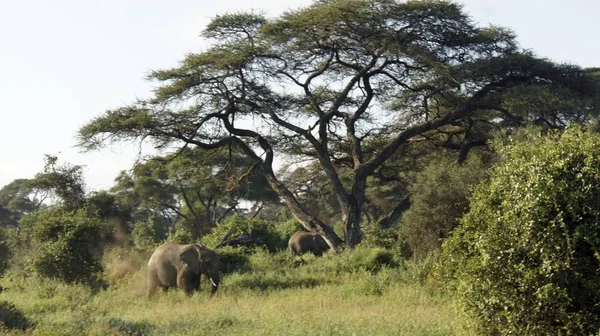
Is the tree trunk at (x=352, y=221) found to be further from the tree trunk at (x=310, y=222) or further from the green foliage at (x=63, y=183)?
the green foliage at (x=63, y=183)

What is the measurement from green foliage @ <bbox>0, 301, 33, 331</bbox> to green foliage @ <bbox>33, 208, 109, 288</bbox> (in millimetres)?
6234

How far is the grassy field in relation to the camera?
37.2 feet

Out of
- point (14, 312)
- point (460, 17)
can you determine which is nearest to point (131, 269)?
point (14, 312)

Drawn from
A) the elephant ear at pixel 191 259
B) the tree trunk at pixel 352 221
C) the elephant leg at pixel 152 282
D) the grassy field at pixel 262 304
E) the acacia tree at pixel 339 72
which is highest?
the acacia tree at pixel 339 72

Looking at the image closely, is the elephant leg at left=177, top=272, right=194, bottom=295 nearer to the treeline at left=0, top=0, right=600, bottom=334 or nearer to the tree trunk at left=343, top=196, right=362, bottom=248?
the treeline at left=0, top=0, right=600, bottom=334

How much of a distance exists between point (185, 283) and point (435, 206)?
22.3ft

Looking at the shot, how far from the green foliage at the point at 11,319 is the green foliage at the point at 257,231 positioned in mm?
14289

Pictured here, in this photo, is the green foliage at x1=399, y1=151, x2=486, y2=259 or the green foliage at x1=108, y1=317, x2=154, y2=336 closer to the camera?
the green foliage at x1=108, y1=317, x2=154, y2=336

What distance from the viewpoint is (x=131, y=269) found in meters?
21.8

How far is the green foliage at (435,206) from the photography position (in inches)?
772

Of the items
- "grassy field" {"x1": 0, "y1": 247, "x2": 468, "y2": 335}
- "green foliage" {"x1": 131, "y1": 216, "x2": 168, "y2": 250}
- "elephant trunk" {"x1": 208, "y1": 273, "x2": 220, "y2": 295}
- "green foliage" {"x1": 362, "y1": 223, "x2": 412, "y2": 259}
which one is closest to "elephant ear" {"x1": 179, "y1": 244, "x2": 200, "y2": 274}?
"elephant trunk" {"x1": 208, "y1": 273, "x2": 220, "y2": 295}

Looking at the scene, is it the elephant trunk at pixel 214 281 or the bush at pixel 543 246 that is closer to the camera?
the bush at pixel 543 246

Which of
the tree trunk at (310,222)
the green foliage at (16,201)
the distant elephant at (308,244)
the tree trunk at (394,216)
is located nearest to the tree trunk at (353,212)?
the tree trunk at (310,222)

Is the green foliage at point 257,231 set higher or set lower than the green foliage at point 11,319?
higher
